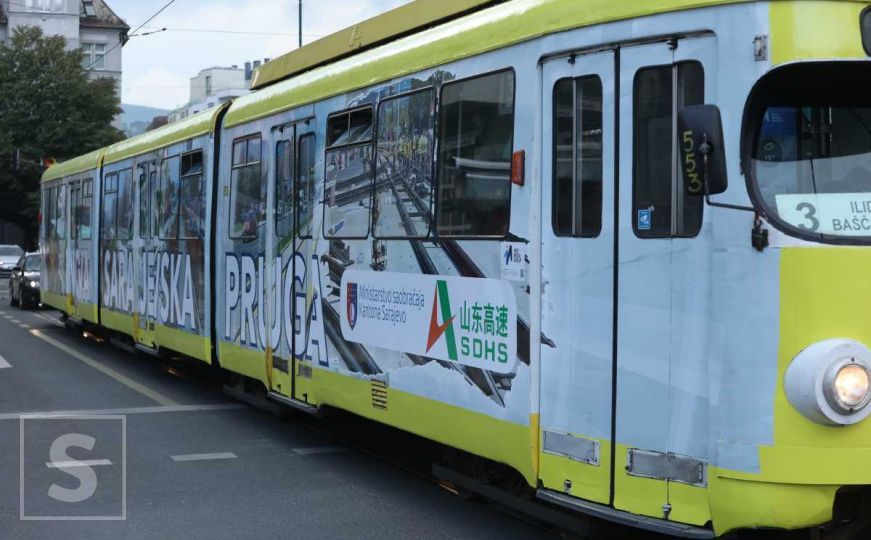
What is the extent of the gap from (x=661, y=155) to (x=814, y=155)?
70cm

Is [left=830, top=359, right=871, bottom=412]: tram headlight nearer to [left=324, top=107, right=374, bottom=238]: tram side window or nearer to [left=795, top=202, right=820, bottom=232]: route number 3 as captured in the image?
[left=795, top=202, right=820, bottom=232]: route number 3

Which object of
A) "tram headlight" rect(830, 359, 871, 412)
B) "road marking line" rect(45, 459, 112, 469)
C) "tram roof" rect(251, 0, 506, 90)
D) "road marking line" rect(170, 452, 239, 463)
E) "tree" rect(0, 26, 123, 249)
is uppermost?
"tree" rect(0, 26, 123, 249)

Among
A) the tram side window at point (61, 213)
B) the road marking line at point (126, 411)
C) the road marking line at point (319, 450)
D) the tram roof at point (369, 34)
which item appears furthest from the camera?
the tram side window at point (61, 213)

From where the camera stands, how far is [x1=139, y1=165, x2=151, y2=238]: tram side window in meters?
14.5

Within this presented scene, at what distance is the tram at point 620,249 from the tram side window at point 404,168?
0.02 meters

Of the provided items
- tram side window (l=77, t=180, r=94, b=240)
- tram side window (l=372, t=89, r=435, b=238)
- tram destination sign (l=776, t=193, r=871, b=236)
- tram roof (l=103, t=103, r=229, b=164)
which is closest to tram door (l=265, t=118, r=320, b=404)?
→ tram side window (l=372, t=89, r=435, b=238)

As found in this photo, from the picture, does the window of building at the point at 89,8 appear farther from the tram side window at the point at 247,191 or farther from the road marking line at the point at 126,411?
the tram side window at the point at 247,191

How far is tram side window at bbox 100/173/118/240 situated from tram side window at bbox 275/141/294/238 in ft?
24.2

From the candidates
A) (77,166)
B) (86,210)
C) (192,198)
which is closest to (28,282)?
(77,166)

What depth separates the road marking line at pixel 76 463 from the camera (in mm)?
8758

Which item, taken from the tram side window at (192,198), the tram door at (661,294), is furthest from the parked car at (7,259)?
the tram door at (661,294)

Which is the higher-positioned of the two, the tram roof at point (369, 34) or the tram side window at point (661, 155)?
the tram roof at point (369, 34)

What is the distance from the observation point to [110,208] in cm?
1678

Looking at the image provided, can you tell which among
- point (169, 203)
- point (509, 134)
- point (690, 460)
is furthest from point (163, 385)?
point (690, 460)
